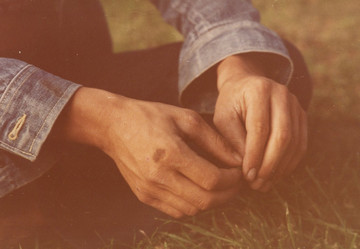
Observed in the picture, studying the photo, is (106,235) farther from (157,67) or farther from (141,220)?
(157,67)

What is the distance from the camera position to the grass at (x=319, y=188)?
3.40 feet

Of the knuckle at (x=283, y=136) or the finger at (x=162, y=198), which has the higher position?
the knuckle at (x=283, y=136)

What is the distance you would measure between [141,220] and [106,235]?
9 cm

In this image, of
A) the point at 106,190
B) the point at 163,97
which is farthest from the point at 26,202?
the point at 163,97

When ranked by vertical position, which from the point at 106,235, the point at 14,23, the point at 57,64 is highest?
the point at 14,23

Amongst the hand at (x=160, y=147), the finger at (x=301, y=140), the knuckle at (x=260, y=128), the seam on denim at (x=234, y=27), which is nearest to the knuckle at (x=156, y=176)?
the hand at (x=160, y=147)

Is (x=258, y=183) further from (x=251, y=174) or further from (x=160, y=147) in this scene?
(x=160, y=147)

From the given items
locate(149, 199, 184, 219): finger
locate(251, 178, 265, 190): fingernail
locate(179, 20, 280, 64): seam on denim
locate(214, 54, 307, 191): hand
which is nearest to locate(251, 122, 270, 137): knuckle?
locate(214, 54, 307, 191): hand

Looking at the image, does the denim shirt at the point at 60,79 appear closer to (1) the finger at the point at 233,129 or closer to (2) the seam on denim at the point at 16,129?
(2) the seam on denim at the point at 16,129

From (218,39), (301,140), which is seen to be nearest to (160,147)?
(301,140)

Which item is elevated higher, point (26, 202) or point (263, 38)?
point (263, 38)

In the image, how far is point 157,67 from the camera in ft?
4.49

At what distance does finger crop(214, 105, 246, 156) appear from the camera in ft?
2.99

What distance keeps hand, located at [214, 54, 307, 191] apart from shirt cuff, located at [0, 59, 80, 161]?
13.9 inches
